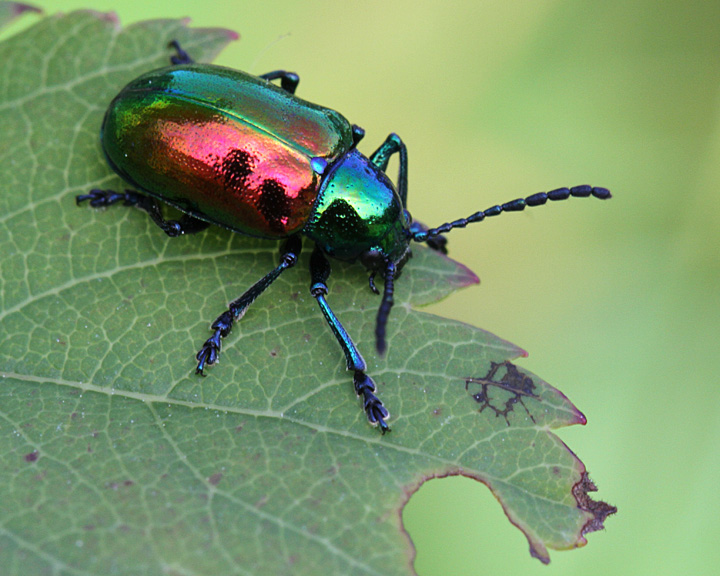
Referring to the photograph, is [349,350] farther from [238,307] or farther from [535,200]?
[535,200]

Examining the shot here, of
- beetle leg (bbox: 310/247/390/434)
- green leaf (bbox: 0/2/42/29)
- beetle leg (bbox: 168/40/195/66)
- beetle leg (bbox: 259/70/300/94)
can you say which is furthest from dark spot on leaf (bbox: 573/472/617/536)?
green leaf (bbox: 0/2/42/29)

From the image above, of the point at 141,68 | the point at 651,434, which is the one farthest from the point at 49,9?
the point at 651,434

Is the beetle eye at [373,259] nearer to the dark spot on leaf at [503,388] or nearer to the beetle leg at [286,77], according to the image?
the dark spot on leaf at [503,388]

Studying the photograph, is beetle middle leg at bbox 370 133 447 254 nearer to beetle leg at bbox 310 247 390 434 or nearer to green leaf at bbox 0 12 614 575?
green leaf at bbox 0 12 614 575

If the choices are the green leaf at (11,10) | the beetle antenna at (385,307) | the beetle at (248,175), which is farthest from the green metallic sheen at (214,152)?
the green leaf at (11,10)

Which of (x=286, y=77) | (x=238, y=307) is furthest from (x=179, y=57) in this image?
(x=238, y=307)

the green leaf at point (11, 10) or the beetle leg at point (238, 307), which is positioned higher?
the green leaf at point (11, 10)
